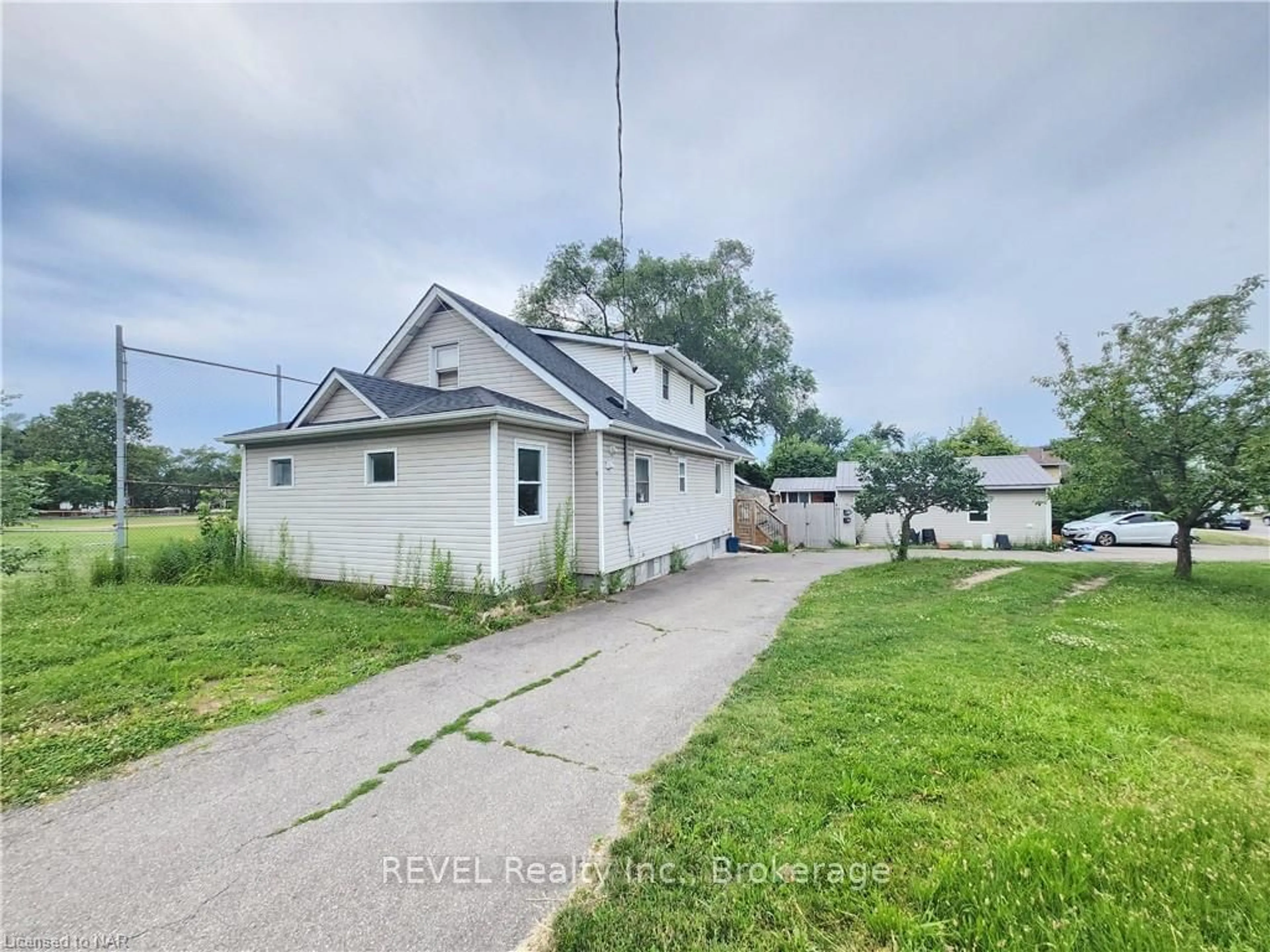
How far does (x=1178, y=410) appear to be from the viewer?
9.90m

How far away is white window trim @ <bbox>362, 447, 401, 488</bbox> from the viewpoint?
28.8 ft

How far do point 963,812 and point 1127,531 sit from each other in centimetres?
2559

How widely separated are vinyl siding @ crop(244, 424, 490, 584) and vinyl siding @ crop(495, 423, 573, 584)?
26 centimetres

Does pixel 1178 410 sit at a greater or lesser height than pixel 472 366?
lesser

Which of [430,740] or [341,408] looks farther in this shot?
[341,408]

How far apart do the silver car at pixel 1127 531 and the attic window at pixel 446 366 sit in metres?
24.8

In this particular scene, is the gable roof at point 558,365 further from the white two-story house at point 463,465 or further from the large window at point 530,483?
the large window at point 530,483

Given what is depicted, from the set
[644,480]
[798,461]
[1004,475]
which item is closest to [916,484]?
[644,480]

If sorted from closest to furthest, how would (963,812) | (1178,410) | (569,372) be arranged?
(963,812)
(1178,410)
(569,372)

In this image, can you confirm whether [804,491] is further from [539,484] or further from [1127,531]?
[539,484]

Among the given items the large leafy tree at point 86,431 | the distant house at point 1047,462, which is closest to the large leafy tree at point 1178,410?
the large leafy tree at point 86,431

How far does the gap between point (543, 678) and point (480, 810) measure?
2249 mm

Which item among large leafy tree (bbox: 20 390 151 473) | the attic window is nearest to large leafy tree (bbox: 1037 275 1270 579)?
the attic window

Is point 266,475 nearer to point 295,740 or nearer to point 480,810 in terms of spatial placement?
point 295,740
